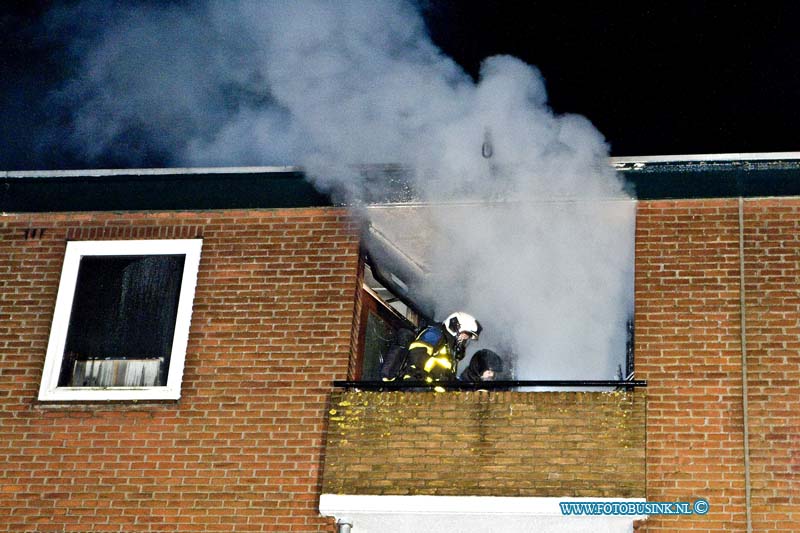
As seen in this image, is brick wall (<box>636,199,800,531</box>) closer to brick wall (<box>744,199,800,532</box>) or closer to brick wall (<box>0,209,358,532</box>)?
brick wall (<box>744,199,800,532</box>)

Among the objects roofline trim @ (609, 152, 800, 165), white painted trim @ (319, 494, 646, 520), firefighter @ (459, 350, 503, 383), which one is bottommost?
white painted trim @ (319, 494, 646, 520)

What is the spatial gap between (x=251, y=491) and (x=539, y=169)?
3541 mm

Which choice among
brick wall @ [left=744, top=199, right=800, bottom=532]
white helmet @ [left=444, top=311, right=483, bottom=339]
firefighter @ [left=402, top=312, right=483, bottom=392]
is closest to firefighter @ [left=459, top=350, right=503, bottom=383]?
firefighter @ [left=402, top=312, right=483, bottom=392]

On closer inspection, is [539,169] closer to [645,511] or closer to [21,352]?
[645,511]

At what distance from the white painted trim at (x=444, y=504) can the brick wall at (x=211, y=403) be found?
0.77 ft

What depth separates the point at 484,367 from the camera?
10.4m

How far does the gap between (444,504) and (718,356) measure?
95.0 inches

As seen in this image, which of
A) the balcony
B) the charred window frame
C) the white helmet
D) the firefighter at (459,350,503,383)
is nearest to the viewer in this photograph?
the balcony

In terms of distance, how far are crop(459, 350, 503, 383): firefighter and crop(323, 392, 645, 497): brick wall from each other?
2.28 ft

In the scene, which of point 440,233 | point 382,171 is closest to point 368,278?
point 440,233

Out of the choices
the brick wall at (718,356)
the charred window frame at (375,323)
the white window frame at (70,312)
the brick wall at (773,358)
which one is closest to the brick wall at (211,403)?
the white window frame at (70,312)

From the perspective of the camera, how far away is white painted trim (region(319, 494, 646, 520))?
360 inches

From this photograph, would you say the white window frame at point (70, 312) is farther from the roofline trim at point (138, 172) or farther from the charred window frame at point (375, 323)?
the charred window frame at point (375, 323)

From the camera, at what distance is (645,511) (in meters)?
9.06
